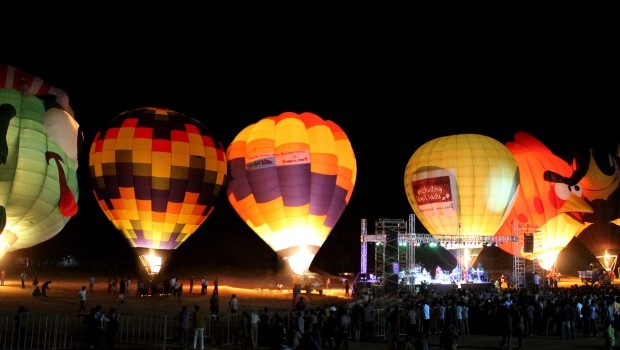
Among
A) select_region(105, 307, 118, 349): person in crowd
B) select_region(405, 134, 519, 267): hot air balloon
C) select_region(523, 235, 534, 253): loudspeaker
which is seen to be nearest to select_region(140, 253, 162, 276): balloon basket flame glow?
select_region(405, 134, 519, 267): hot air balloon

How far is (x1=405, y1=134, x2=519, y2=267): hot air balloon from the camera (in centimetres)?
2969

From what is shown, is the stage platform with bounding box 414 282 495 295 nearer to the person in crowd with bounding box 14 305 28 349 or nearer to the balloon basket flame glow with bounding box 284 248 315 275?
the balloon basket flame glow with bounding box 284 248 315 275

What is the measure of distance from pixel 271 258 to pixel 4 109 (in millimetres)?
27059

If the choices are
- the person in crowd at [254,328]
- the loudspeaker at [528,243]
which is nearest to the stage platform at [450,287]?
the loudspeaker at [528,243]

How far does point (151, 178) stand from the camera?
78.8 ft

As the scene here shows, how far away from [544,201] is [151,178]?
21.3 m

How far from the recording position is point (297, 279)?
26.9m

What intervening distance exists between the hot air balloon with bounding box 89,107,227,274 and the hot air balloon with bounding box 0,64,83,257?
4.68 ft

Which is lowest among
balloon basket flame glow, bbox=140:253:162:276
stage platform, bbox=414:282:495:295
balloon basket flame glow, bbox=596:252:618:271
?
stage platform, bbox=414:282:495:295

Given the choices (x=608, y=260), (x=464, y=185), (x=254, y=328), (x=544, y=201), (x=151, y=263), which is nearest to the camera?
(x=254, y=328)

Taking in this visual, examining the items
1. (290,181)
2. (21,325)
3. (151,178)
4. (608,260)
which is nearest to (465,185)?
(290,181)

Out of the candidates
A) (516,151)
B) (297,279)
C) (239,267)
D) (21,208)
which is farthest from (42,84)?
(516,151)

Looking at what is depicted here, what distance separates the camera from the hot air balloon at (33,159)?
21.6 meters

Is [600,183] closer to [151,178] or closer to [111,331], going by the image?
[151,178]
